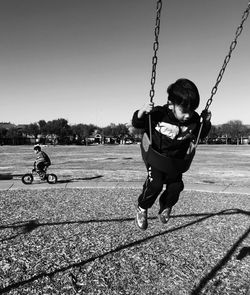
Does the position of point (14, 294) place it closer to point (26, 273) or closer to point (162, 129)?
point (26, 273)

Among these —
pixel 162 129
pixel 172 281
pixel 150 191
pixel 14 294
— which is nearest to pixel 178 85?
pixel 162 129

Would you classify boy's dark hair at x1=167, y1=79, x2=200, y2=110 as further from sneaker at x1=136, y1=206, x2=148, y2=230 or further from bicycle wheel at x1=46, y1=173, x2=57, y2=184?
bicycle wheel at x1=46, y1=173, x2=57, y2=184

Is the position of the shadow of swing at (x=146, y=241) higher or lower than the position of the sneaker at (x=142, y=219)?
lower

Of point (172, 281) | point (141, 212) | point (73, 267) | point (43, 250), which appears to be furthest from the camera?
point (43, 250)

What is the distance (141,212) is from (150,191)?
33 cm

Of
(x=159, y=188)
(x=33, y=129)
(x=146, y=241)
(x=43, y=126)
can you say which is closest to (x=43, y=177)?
(x=146, y=241)

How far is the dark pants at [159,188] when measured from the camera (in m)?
3.71

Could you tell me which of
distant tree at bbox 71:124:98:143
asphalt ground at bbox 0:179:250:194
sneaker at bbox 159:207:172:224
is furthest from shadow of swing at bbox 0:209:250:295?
distant tree at bbox 71:124:98:143

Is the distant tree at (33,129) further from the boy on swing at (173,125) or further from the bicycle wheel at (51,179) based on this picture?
the boy on swing at (173,125)

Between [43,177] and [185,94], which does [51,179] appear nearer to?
[43,177]

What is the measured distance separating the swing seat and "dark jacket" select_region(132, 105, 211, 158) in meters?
0.09

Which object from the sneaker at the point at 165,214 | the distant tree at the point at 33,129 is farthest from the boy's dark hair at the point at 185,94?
the distant tree at the point at 33,129

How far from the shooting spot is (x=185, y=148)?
12.1 ft

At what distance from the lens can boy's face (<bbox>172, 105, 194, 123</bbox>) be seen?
3.51 meters
